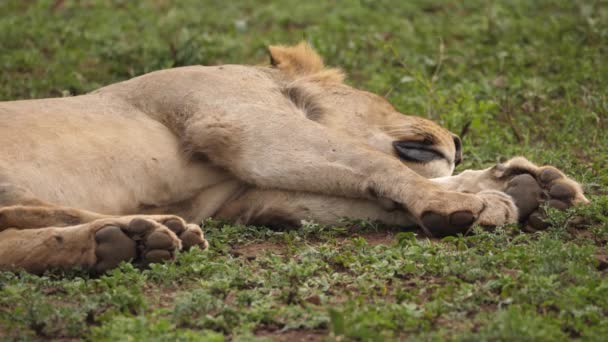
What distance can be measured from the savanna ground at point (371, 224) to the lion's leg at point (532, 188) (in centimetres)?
11

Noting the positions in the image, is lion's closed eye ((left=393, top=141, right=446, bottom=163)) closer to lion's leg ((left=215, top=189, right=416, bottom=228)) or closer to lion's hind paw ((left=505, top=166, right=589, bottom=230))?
lion's leg ((left=215, top=189, right=416, bottom=228))

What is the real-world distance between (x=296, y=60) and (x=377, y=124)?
0.68m

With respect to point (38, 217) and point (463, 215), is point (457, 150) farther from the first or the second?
point (38, 217)

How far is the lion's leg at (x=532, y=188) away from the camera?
4.59m

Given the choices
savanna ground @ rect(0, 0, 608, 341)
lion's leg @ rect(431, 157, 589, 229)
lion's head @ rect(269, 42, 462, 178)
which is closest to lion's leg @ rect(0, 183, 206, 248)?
savanna ground @ rect(0, 0, 608, 341)

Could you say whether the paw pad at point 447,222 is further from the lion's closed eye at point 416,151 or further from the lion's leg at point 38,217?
the lion's leg at point 38,217

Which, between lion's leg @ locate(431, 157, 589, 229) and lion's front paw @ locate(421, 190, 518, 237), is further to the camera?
lion's leg @ locate(431, 157, 589, 229)

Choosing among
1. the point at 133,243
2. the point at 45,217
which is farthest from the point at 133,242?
the point at 45,217


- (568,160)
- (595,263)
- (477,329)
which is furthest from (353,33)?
(477,329)

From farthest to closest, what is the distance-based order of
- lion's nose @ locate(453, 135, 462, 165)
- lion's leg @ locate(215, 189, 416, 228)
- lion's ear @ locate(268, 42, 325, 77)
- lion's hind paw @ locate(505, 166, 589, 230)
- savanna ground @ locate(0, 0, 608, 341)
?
lion's ear @ locate(268, 42, 325, 77)
lion's nose @ locate(453, 135, 462, 165)
lion's leg @ locate(215, 189, 416, 228)
lion's hind paw @ locate(505, 166, 589, 230)
savanna ground @ locate(0, 0, 608, 341)

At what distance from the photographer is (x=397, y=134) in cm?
532

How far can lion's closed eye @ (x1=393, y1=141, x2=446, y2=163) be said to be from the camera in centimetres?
526

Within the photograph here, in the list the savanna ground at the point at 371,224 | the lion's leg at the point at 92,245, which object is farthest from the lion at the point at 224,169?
the savanna ground at the point at 371,224

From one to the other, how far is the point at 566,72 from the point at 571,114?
99 centimetres
